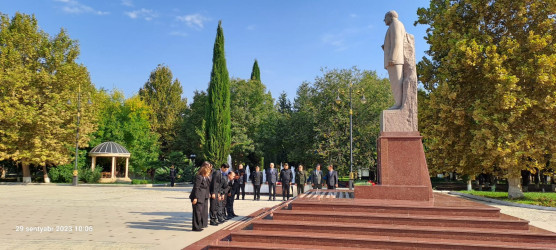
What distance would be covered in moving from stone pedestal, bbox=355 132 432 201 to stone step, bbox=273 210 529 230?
5.09 ft

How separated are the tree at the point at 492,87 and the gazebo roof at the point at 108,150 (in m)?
27.0

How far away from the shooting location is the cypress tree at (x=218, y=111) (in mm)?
31797

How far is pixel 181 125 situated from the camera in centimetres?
4547

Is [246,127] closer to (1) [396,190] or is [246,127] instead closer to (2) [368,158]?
(2) [368,158]

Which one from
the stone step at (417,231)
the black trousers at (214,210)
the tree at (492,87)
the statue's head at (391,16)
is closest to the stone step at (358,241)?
the stone step at (417,231)

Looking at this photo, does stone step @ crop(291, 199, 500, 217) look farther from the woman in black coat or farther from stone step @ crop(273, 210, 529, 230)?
the woman in black coat

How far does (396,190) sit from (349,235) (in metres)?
2.59

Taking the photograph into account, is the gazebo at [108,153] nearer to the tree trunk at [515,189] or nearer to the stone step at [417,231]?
the stone step at [417,231]

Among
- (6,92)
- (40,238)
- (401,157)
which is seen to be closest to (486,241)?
(401,157)

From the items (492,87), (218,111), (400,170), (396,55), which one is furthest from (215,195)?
(218,111)

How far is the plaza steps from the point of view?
5812mm

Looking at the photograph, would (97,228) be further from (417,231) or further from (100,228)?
(417,231)

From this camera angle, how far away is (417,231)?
20.1ft

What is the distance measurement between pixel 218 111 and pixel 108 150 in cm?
1088
